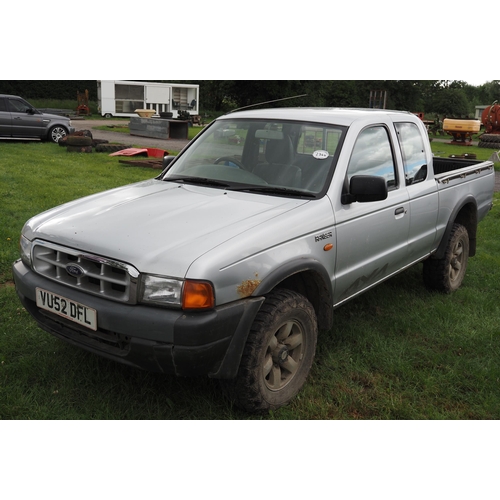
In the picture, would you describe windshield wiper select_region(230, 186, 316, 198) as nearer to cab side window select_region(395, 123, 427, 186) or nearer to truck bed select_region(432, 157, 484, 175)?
cab side window select_region(395, 123, 427, 186)

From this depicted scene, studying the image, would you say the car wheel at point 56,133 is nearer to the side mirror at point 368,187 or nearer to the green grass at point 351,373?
the green grass at point 351,373

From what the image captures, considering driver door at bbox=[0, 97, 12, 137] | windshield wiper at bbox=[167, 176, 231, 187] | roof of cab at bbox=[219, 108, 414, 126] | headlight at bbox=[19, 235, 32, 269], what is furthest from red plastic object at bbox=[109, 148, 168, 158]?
headlight at bbox=[19, 235, 32, 269]

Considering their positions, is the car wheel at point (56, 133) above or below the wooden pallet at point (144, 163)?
above

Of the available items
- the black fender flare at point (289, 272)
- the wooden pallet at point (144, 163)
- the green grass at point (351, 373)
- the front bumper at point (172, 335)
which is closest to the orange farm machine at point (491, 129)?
the wooden pallet at point (144, 163)

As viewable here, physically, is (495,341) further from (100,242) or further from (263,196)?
(100,242)

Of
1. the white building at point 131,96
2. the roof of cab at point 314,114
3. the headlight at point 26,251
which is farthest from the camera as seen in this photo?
the white building at point 131,96

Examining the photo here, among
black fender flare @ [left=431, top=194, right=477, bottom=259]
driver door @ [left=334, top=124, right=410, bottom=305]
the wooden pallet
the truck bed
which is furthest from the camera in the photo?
the wooden pallet

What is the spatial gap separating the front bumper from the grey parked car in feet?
55.6

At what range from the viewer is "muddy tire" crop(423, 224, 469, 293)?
18.1 ft

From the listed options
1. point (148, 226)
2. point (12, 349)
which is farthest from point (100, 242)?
point (12, 349)

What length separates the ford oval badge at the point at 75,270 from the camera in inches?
123

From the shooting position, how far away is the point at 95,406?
3.36 metres

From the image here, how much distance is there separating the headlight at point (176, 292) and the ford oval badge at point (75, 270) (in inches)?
18.3

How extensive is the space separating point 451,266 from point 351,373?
2361mm
